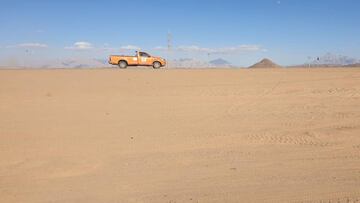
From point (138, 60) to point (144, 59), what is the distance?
0.48 metres

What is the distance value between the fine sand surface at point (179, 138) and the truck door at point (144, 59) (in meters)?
9.80

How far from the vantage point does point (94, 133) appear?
12406 millimetres

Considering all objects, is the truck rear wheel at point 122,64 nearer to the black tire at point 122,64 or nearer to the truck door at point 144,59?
the black tire at point 122,64

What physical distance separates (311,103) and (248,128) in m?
4.41

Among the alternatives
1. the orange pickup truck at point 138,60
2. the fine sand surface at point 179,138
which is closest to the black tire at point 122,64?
the orange pickup truck at point 138,60

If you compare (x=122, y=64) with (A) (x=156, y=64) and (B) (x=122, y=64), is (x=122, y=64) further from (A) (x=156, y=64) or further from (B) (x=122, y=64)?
(A) (x=156, y=64)

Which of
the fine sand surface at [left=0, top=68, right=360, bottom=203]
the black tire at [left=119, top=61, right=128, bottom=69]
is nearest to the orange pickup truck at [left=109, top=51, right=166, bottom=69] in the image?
the black tire at [left=119, top=61, right=128, bottom=69]

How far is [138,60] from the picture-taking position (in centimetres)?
3125

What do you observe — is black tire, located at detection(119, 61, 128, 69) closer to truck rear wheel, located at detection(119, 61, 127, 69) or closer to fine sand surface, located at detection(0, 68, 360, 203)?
truck rear wheel, located at detection(119, 61, 127, 69)

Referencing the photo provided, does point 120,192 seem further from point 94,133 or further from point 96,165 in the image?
point 94,133

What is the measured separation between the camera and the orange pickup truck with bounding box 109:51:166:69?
30969 mm

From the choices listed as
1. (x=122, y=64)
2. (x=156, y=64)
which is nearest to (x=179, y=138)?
(x=122, y=64)

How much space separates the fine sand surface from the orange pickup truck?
948 cm

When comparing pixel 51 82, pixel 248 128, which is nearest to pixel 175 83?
pixel 51 82
